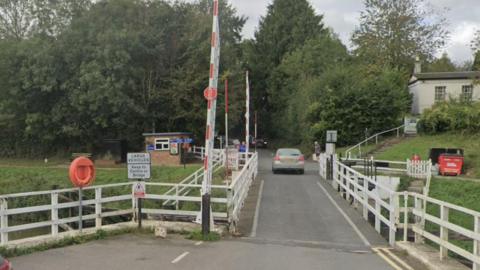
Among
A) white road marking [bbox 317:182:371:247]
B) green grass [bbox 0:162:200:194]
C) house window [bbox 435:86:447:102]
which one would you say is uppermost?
house window [bbox 435:86:447:102]

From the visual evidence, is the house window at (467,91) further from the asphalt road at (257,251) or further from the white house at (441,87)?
the asphalt road at (257,251)

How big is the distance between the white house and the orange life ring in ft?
130

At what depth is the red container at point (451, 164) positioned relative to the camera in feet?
85.9

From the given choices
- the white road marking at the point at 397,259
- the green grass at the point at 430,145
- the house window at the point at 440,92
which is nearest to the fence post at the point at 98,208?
the white road marking at the point at 397,259

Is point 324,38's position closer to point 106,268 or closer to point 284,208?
point 284,208

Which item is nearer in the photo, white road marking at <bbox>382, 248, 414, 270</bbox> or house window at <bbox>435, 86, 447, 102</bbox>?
white road marking at <bbox>382, 248, 414, 270</bbox>

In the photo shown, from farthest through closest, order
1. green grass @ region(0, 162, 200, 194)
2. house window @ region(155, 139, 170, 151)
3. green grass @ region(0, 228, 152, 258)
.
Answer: house window @ region(155, 139, 170, 151)
green grass @ region(0, 162, 200, 194)
green grass @ region(0, 228, 152, 258)

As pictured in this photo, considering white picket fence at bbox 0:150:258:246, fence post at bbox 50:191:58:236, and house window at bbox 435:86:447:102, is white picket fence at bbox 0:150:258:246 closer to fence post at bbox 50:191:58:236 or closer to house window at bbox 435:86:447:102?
fence post at bbox 50:191:58:236

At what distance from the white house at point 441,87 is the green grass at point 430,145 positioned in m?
9.18

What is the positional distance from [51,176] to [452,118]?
29452 millimetres

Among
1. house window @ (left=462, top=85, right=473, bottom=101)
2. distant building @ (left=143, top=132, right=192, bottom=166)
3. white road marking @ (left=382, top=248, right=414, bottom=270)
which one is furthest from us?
house window @ (left=462, top=85, right=473, bottom=101)

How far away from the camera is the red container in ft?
85.9

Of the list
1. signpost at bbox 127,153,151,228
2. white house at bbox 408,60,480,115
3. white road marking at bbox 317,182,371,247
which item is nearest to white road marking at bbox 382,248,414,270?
white road marking at bbox 317,182,371,247

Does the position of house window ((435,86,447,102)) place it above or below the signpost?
above
